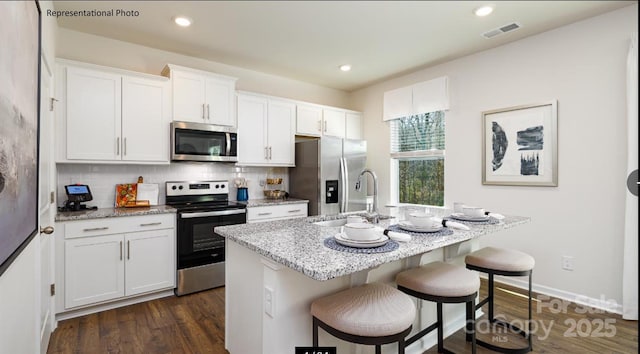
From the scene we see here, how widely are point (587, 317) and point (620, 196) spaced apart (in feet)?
3.44

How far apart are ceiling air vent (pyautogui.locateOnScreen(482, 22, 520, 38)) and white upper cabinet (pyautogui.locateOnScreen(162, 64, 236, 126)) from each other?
2711 mm

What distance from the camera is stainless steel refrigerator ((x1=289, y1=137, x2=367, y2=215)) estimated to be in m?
3.88

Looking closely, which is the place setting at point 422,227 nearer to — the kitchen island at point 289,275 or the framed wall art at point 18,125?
the kitchen island at point 289,275

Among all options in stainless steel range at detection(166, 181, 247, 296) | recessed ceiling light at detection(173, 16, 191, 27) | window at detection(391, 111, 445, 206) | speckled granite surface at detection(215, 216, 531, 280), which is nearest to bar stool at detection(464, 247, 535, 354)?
speckled granite surface at detection(215, 216, 531, 280)

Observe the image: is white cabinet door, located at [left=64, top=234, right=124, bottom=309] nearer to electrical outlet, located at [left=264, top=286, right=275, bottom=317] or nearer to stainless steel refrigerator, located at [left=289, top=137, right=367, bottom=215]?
electrical outlet, located at [left=264, top=286, right=275, bottom=317]

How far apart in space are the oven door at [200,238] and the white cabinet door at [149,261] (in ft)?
0.31

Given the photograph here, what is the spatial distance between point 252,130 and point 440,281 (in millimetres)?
2817

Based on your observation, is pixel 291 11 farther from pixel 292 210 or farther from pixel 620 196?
pixel 620 196

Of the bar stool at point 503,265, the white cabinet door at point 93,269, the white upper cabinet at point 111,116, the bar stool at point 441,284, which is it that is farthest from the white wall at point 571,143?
the white cabinet door at point 93,269

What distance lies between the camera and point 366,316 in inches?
48.2

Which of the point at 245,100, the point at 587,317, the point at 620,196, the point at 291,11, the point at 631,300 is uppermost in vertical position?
the point at 291,11

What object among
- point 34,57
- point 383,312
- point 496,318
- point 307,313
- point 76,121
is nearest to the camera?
point 383,312

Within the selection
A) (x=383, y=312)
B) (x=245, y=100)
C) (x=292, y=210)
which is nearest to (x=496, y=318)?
(x=383, y=312)

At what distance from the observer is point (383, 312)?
1254mm
